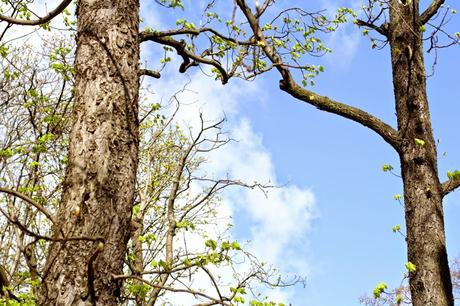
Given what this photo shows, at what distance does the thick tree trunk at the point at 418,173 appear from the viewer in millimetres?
5816

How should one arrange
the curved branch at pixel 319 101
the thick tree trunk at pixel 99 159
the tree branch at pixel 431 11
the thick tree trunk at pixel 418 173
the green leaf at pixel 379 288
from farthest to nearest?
1. the tree branch at pixel 431 11
2. the curved branch at pixel 319 101
3. the thick tree trunk at pixel 418 173
4. the green leaf at pixel 379 288
5. the thick tree trunk at pixel 99 159

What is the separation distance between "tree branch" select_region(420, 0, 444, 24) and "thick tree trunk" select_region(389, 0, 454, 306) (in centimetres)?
21

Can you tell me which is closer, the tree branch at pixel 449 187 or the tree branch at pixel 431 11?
the tree branch at pixel 449 187

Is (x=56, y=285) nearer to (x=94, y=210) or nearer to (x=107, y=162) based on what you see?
(x=94, y=210)

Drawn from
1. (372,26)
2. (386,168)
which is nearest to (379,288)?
(386,168)

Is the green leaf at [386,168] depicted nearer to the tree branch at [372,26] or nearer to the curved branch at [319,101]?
the curved branch at [319,101]

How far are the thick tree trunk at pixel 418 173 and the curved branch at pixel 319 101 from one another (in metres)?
0.20

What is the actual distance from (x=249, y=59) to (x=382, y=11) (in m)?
2.62

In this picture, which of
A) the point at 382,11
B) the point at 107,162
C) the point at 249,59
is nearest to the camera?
the point at 107,162

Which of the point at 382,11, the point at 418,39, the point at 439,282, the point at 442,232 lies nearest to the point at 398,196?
the point at 442,232

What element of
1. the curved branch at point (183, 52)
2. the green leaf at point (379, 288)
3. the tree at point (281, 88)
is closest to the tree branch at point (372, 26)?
the tree at point (281, 88)

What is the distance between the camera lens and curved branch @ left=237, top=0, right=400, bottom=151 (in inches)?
263

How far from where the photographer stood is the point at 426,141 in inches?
255

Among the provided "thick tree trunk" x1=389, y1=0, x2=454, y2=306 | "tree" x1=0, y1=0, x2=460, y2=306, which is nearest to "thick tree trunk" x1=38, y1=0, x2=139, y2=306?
"tree" x1=0, y1=0, x2=460, y2=306
